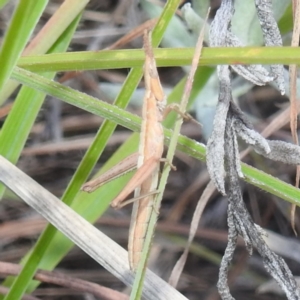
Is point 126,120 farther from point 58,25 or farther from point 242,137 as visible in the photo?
point 58,25

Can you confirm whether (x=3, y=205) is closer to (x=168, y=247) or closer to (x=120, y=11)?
(x=168, y=247)

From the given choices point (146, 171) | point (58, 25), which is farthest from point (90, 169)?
point (58, 25)

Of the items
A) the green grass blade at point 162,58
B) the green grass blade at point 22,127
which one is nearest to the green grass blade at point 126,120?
the green grass blade at point 162,58

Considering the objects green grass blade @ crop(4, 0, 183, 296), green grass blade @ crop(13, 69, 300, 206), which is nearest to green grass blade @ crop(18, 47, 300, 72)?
green grass blade @ crop(13, 69, 300, 206)

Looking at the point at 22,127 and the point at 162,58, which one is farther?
the point at 22,127

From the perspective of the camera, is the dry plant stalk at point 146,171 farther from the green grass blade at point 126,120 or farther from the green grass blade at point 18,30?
the green grass blade at point 18,30

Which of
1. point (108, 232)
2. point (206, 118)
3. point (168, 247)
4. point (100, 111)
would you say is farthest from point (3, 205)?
point (100, 111)

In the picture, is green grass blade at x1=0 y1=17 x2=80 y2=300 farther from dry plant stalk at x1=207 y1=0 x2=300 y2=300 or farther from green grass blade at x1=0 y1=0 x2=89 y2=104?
dry plant stalk at x1=207 y1=0 x2=300 y2=300
